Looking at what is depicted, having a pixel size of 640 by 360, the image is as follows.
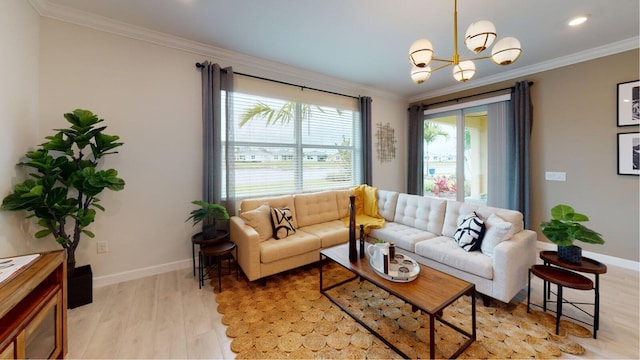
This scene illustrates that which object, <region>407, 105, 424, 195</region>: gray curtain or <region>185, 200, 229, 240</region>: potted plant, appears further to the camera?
<region>407, 105, 424, 195</region>: gray curtain

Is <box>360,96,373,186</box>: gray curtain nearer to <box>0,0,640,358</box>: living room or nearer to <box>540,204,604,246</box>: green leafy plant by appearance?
<box>0,0,640,358</box>: living room

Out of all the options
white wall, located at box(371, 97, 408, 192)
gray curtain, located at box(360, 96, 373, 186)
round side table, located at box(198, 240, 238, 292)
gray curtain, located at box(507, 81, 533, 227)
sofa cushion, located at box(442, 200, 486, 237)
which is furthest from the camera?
white wall, located at box(371, 97, 408, 192)

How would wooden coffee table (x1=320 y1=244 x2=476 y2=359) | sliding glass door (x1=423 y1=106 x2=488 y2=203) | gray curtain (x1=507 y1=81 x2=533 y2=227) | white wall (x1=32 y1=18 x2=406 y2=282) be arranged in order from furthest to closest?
sliding glass door (x1=423 y1=106 x2=488 y2=203) < gray curtain (x1=507 y1=81 x2=533 y2=227) < white wall (x1=32 y1=18 x2=406 y2=282) < wooden coffee table (x1=320 y1=244 x2=476 y2=359)

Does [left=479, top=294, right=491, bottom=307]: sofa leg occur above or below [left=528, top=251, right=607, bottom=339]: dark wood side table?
below

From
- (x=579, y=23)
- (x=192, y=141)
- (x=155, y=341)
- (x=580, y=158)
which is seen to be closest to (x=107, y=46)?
(x=192, y=141)

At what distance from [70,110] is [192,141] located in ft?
3.62

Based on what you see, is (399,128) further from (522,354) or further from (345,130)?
(522,354)

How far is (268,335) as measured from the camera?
186 centimetres

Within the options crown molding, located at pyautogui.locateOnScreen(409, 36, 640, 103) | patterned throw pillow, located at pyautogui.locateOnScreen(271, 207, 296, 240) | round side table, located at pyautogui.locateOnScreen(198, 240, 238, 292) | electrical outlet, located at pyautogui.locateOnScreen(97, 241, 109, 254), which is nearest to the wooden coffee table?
patterned throw pillow, located at pyautogui.locateOnScreen(271, 207, 296, 240)

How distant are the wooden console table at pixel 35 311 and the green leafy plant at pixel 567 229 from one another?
3368 mm

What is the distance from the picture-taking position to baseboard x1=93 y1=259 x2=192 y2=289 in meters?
2.59

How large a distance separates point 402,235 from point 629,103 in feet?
10.4

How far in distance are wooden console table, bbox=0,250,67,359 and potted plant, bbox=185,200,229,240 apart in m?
1.14

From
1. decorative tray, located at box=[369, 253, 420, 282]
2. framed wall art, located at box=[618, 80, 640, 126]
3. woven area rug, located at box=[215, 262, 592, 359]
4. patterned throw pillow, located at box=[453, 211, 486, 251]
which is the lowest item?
woven area rug, located at box=[215, 262, 592, 359]
